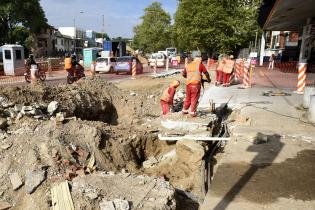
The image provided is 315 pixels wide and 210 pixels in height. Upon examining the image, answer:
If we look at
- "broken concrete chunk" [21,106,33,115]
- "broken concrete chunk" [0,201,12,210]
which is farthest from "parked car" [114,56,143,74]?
"broken concrete chunk" [0,201,12,210]

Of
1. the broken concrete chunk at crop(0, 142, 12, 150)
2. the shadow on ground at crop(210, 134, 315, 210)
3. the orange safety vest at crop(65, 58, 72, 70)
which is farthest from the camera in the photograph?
the orange safety vest at crop(65, 58, 72, 70)

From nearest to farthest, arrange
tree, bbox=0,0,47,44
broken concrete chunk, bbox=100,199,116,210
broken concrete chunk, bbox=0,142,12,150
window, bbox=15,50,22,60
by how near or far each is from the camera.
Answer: broken concrete chunk, bbox=100,199,116,210
broken concrete chunk, bbox=0,142,12,150
window, bbox=15,50,22,60
tree, bbox=0,0,47,44

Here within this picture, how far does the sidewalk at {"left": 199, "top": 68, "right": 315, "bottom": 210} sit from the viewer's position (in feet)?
15.0

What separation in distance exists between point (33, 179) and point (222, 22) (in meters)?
33.3

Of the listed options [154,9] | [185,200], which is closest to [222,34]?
[185,200]

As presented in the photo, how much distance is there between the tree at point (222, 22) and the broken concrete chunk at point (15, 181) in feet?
108

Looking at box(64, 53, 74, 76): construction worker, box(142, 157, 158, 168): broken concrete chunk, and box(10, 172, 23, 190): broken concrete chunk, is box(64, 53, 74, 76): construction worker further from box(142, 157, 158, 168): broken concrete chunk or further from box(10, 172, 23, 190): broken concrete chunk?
box(10, 172, 23, 190): broken concrete chunk

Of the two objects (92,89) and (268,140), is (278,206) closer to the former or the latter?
(268,140)

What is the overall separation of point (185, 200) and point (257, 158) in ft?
5.63

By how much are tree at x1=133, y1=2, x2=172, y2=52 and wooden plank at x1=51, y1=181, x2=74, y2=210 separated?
68569 millimetres

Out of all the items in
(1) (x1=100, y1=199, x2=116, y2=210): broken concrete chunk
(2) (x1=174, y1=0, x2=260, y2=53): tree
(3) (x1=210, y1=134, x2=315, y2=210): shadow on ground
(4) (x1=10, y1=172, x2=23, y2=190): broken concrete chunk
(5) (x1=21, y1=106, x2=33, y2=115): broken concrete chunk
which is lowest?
(4) (x1=10, y1=172, x2=23, y2=190): broken concrete chunk

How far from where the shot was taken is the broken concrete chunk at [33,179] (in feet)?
16.8

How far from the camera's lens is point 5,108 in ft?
25.8

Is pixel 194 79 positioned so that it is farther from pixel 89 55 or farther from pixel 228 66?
pixel 89 55
